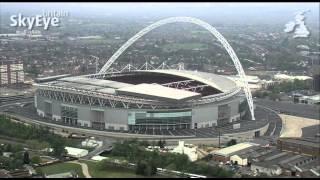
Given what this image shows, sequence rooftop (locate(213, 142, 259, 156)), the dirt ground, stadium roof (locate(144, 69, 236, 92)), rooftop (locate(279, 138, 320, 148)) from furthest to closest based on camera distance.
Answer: stadium roof (locate(144, 69, 236, 92)), the dirt ground, rooftop (locate(279, 138, 320, 148)), rooftop (locate(213, 142, 259, 156))

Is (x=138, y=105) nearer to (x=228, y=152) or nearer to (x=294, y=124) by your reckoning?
(x=228, y=152)

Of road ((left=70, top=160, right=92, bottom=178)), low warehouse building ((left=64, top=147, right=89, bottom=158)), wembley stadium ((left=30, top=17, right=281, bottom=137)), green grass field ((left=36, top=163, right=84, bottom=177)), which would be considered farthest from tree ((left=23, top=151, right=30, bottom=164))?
wembley stadium ((left=30, top=17, right=281, bottom=137))

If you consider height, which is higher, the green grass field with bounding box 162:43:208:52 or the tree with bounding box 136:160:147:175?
the green grass field with bounding box 162:43:208:52

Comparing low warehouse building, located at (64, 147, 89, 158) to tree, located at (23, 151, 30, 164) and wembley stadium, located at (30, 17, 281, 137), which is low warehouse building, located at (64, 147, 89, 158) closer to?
tree, located at (23, 151, 30, 164)

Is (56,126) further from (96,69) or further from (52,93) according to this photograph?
(96,69)

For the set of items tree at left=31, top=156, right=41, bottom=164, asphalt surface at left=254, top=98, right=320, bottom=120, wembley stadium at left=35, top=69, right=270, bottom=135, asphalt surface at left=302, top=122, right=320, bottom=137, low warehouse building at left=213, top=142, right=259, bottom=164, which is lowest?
tree at left=31, top=156, right=41, bottom=164

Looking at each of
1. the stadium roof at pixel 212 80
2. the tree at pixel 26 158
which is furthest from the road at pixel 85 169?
the stadium roof at pixel 212 80

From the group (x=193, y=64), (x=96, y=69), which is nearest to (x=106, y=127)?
(x=96, y=69)

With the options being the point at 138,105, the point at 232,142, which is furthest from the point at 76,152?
the point at 232,142
